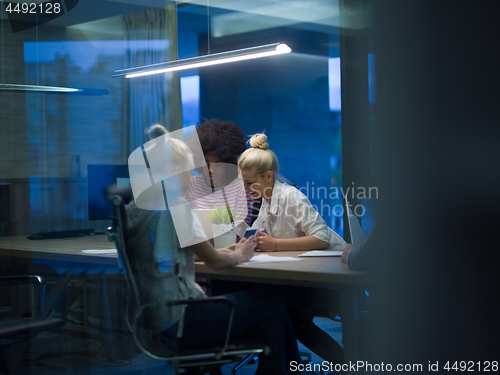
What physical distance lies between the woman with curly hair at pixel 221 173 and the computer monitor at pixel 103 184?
0.36m

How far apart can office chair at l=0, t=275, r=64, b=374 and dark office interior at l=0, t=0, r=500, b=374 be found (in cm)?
4

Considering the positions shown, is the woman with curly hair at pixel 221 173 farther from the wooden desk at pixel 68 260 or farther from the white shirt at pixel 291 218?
the wooden desk at pixel 68 260

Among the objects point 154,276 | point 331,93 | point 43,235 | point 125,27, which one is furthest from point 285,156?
point 154,276

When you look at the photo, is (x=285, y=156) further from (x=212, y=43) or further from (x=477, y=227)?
(x=477, y=227)

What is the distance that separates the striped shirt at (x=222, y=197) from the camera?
6.24 ft

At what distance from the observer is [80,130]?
2676 millimetres

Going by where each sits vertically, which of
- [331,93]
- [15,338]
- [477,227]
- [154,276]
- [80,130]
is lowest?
[15,338]

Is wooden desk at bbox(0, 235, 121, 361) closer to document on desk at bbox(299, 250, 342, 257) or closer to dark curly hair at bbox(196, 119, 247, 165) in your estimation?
dark curly hair at bbox(196, 119, 247, 165)

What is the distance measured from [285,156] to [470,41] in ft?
7.42

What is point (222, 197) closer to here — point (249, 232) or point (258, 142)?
point (249, 232)

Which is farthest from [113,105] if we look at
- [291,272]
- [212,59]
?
[291,272]

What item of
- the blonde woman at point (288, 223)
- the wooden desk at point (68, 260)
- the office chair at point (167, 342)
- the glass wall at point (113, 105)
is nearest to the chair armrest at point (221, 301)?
the office chair at point (167, 342)

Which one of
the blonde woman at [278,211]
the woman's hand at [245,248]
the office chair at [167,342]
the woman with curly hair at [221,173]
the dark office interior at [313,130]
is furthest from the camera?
the blonde woman at [278,211]

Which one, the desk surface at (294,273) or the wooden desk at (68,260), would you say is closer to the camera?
the desk surface at (294,273)
